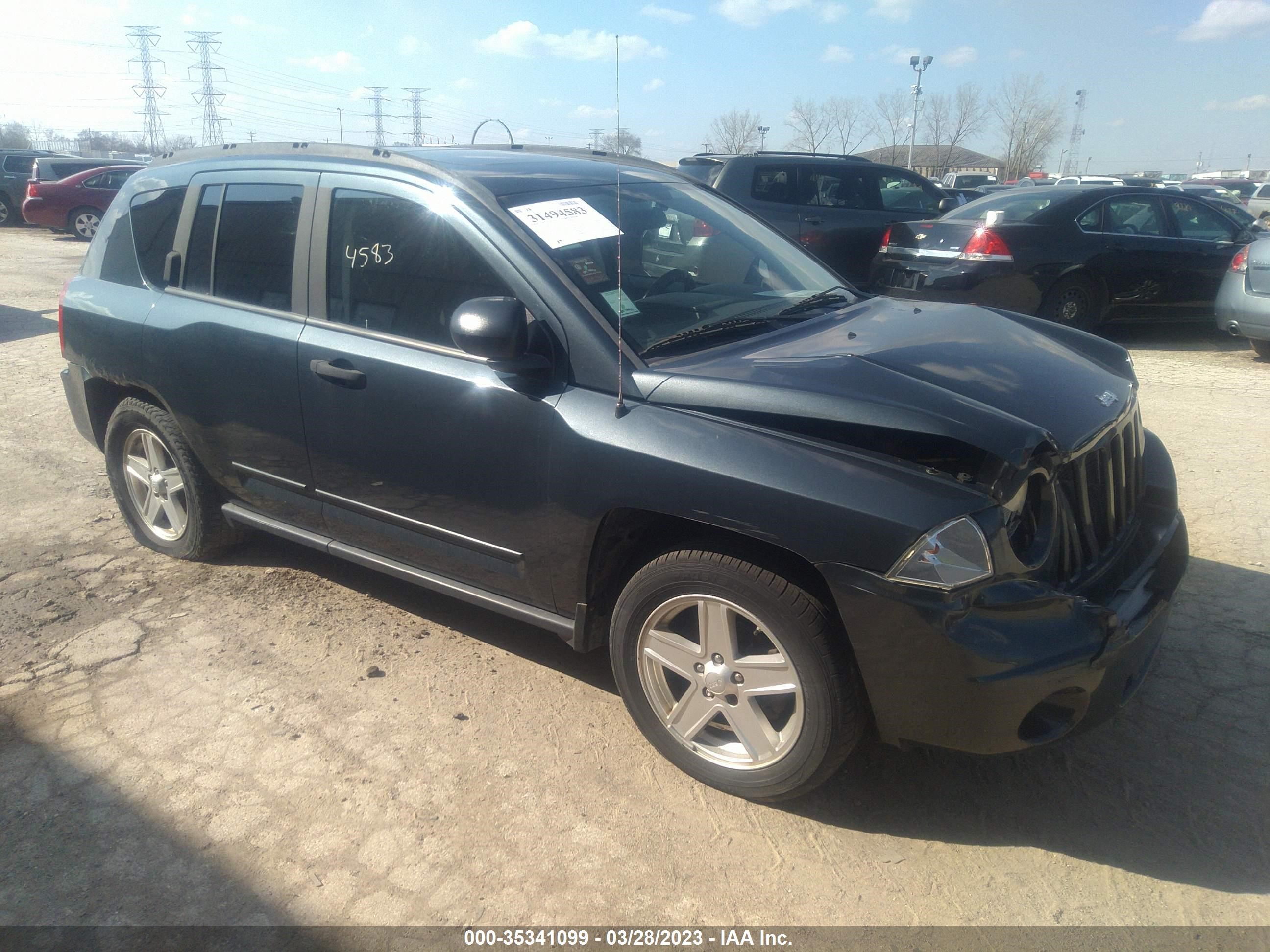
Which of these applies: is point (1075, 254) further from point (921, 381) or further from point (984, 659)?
point (984, 659)

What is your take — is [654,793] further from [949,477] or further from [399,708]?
[949,477]

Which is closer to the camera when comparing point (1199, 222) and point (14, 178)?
point (1199, 222)

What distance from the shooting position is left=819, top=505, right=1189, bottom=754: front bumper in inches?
92.0

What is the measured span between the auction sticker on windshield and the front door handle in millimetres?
795

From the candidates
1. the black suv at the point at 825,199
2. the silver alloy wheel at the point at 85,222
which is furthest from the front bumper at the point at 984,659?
the silver alloy wheel at the point at 85,222

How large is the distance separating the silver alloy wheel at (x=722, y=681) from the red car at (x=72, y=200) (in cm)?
2092

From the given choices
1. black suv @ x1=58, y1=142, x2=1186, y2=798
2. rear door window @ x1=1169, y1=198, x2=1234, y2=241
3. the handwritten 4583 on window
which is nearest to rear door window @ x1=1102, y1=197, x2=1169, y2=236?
rear door window @ x1=1169, y1=198, x2=1234, y2=241

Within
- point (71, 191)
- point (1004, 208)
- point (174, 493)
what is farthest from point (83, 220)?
point (174, 493)

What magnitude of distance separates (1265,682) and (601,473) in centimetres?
251

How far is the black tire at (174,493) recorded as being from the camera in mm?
4152

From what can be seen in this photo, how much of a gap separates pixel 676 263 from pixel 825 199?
784 cm

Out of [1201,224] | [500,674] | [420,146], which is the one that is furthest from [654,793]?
[1201,224]

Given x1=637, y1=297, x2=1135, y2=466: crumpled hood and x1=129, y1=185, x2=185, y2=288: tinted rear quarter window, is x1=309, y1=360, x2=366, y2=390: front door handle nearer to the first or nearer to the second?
x1=637, y1=297, x2=1135, y2=466: crumpled hood

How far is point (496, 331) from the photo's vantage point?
9.07ft
